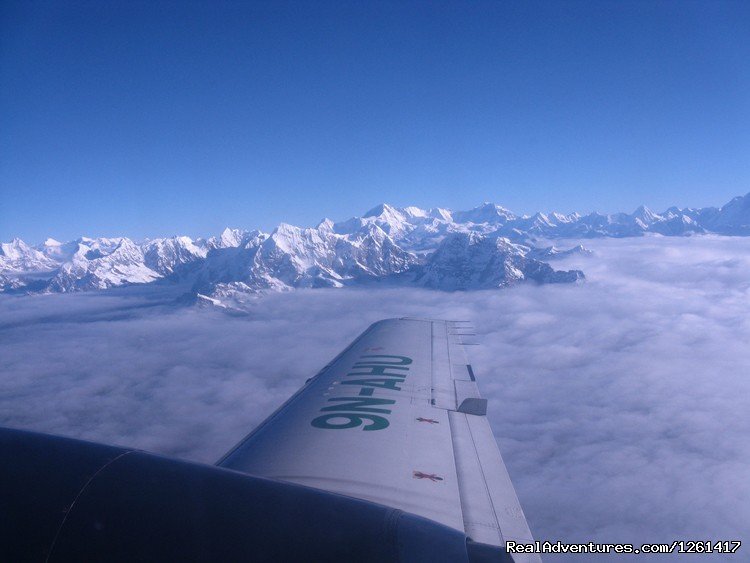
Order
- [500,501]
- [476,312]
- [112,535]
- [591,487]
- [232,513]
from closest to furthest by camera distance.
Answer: [112,535], [232,513], [500,501], [591,487], [476,312]

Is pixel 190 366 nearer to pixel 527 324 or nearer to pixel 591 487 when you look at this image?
pixel 591 487

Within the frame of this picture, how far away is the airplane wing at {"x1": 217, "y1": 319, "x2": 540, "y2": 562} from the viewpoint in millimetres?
5023

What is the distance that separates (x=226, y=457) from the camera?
604cm

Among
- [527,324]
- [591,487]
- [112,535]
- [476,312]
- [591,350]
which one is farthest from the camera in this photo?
[476,312]

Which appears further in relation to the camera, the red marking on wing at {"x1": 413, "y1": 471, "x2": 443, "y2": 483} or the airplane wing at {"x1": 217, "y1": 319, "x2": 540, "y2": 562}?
the red marking on wing at {"x1": 413, "y1": 471, "x2": 443, "y2": 483}

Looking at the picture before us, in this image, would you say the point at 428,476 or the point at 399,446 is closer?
the point at 428,476

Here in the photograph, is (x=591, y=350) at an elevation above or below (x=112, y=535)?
below

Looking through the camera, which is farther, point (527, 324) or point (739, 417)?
point (527, 324)

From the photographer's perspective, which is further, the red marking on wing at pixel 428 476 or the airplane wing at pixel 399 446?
the red marking on wing at pixel 428 476

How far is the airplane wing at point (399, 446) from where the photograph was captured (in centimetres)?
502

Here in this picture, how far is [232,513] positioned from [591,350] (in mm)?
124964

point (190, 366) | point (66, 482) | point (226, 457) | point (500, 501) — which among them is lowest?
point (190, 366)

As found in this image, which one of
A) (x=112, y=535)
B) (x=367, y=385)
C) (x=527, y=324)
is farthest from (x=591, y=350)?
(x=112, y=535)

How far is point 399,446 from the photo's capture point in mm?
6379
